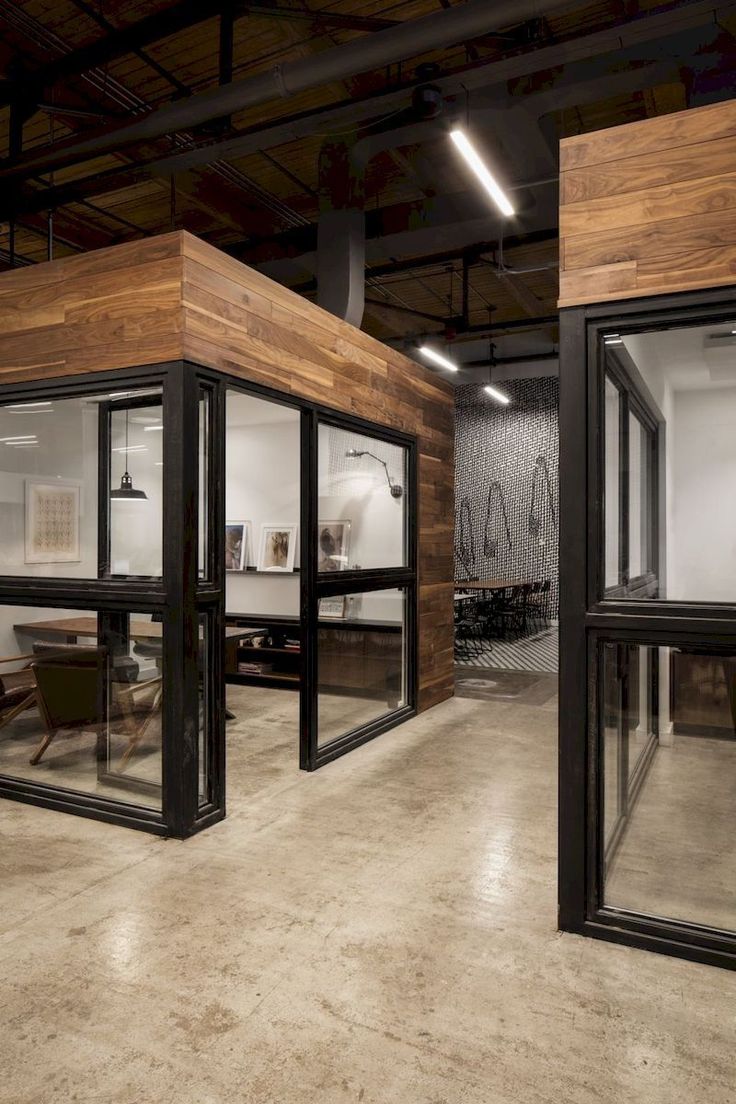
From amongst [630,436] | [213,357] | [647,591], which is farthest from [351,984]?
[213,357]

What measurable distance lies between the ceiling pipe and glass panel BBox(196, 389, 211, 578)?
189cm

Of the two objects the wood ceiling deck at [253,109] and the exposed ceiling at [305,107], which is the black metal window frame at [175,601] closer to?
the exposed ceiling at [305,107]

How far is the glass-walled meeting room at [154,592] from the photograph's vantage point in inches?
145

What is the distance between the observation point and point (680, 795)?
407 centimetres

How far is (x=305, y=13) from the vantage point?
4.03 m

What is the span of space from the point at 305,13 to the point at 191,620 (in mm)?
3356

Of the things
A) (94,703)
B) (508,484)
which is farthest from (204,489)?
(508,484)

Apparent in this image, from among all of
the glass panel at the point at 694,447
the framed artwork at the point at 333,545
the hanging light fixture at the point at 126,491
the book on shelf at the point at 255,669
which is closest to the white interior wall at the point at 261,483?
the book on shelf at the point at 255,669

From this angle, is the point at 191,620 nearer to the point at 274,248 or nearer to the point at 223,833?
the point at 223,833

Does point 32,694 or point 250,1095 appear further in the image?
point 32,694

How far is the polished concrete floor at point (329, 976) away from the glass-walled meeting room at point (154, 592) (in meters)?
0.41

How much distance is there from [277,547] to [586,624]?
18.4 ft

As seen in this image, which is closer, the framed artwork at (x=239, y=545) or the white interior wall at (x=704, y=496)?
the white interior wall at (x=704, y=496)

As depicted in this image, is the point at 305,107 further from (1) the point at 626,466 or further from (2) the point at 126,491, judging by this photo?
(1) the point at 626,466
